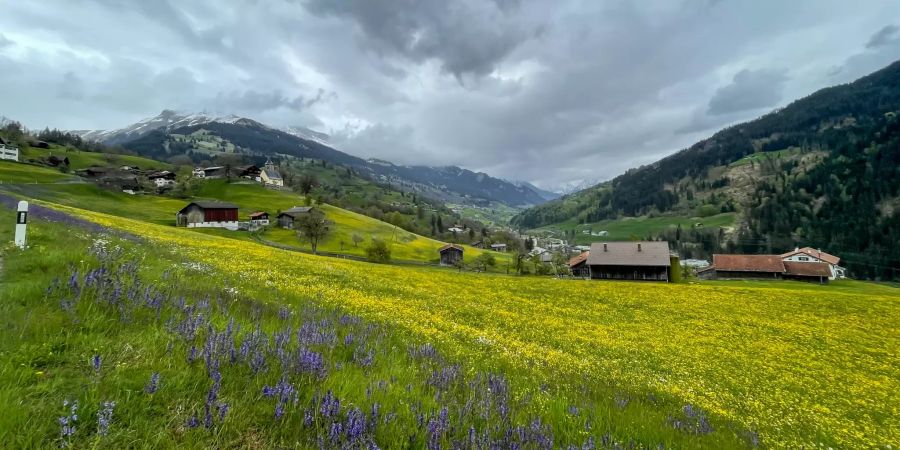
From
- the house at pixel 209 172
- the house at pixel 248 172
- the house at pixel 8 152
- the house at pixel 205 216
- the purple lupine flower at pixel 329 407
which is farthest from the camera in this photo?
the house at pixel 248 172

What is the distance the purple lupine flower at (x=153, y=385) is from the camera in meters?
3.63

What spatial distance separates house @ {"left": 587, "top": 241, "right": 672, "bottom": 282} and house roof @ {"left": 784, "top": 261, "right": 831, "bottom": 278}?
61.1 metres

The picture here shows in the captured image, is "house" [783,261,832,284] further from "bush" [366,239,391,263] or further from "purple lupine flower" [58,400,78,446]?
"purple lupine flower" [58,400,78,446]

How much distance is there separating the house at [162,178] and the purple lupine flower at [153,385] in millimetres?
189270

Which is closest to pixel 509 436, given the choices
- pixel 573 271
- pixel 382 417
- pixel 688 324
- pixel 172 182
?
pixel 382 417

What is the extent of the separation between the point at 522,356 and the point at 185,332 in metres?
9.20

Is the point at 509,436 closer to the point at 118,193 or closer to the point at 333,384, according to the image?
the point at 333,384

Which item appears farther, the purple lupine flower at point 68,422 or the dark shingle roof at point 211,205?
the dark shingle roof at point 211,205

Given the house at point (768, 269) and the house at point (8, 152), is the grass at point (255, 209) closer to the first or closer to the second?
the house at point (8, 152)

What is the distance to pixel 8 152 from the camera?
13538cm

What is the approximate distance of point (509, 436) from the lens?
4496 millimetres

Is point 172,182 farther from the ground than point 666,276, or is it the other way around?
point 172,182

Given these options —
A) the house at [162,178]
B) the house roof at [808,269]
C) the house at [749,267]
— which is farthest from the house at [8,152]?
the house roof at [808,269]

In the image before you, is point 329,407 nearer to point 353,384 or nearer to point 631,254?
point 353,384
